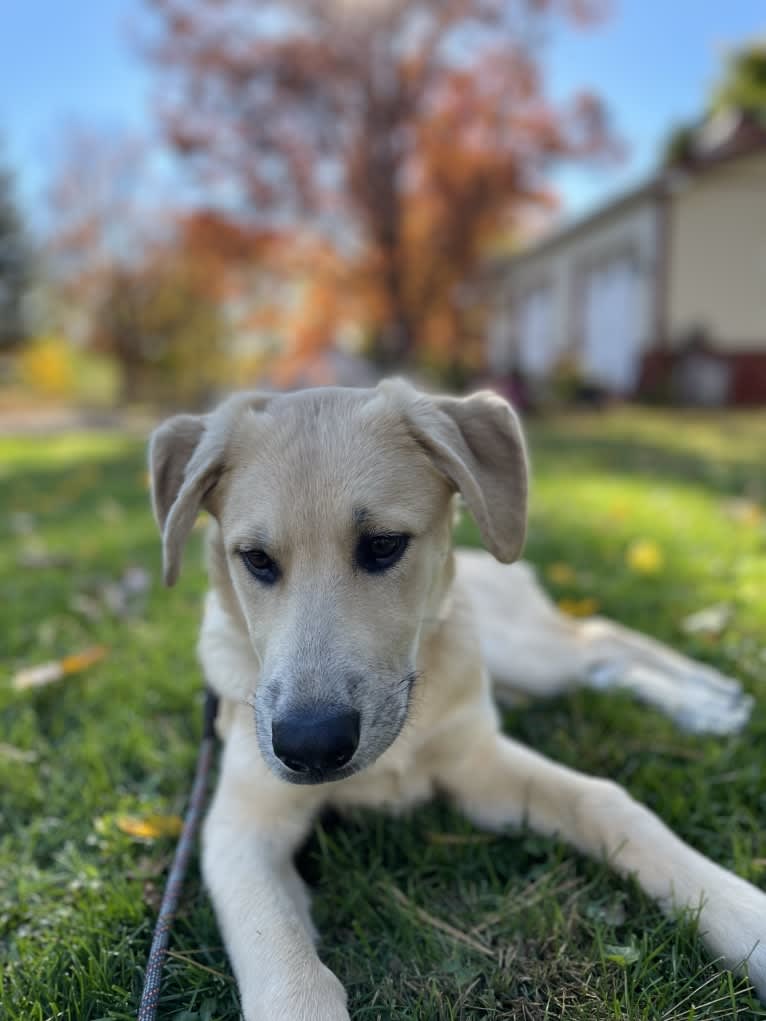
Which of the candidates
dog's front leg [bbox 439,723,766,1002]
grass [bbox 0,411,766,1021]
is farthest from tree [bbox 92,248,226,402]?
dog's front leg [bbox 439,723,766,1002]

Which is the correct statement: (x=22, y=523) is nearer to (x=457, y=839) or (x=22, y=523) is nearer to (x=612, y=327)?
(x=457, y=839)

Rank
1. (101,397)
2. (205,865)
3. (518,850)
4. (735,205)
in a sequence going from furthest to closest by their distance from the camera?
(101,397)
(735,205)
(518,850)
(205,865)

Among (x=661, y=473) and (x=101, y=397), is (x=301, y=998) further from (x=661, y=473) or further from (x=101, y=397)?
(x=101, y=397)

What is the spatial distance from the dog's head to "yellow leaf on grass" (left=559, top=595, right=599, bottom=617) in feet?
5.92

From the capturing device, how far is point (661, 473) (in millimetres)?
8367

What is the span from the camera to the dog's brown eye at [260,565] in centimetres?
225

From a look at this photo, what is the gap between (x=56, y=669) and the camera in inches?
138

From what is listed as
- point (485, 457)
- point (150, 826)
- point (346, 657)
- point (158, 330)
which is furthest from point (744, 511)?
point (158, 330)

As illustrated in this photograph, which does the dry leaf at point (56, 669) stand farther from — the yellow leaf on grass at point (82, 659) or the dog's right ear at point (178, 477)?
the dog's right ear at point (178, 477)

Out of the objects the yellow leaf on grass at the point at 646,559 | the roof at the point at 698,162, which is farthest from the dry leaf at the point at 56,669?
the roof at the point at 698,162

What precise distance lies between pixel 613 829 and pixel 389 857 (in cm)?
64

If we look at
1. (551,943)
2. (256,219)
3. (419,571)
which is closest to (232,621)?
(419,571)

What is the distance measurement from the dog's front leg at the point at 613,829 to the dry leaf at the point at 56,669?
1829mm

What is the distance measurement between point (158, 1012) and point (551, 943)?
3.03 feet
